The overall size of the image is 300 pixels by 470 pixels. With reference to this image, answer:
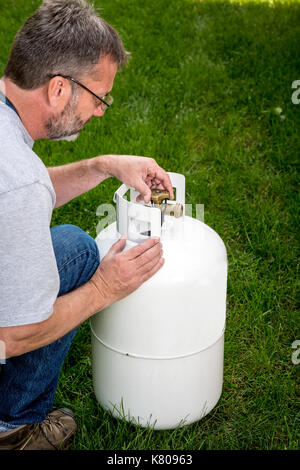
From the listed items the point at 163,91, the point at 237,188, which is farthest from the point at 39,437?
the point at 163,91

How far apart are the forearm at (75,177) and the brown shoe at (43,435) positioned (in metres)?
0.74

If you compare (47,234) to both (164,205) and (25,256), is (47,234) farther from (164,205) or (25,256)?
(164,205)

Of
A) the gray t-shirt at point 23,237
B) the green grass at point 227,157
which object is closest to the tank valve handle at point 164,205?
the gray t-shirt at point 23,237

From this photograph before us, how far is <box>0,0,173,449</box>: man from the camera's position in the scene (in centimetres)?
130

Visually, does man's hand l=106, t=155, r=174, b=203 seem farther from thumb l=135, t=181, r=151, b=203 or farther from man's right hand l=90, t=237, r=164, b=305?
man's right hand l=90, t=237, r=164, b=305

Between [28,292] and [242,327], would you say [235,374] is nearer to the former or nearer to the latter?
[242,327]

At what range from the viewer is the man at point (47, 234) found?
51.3 inches

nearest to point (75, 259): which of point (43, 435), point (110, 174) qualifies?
point (110, 174)

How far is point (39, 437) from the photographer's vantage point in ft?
5.69

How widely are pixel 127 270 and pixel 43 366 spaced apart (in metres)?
0.39

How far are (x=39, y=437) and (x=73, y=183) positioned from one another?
0.84 meters

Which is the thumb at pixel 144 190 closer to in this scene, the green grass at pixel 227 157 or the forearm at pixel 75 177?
the forearm at pixel 75 177

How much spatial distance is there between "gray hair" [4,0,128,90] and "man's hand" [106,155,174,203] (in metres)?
0.35

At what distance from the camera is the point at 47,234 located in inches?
52.4
